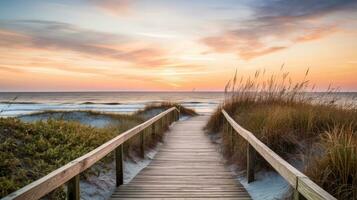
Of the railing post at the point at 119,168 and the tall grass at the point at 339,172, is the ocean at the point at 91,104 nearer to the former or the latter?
the railing post at the point at 119,168

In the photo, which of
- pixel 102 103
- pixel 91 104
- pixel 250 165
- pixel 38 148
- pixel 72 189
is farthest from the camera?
pixel 102 103

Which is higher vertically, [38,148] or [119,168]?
[38,148]

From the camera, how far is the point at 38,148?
550 centimetres

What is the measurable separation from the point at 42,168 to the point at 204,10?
8452 millimetres

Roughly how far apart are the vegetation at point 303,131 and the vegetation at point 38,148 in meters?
2.83

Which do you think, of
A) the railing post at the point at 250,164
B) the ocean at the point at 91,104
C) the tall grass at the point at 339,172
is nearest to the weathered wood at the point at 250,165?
the railing post at the point at 250,164

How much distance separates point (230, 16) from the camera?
12.5 metres

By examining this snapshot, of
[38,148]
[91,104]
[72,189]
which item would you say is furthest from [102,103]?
[72,189]

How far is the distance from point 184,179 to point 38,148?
241 centimetres

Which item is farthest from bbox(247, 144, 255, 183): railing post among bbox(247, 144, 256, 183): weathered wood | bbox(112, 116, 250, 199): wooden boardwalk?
bbox(112, 116, 250, 199): wooden boardwalk

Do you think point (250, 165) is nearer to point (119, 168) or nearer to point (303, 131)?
point (303, 131)

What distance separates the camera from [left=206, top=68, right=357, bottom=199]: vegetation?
11.4 ft

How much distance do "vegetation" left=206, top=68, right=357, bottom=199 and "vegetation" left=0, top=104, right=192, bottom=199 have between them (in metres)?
2.83

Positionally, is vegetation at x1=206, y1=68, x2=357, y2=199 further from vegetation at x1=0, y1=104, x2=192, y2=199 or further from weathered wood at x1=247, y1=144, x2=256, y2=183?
vegetation at x1=0, y1=104, x2=192, y2=199
